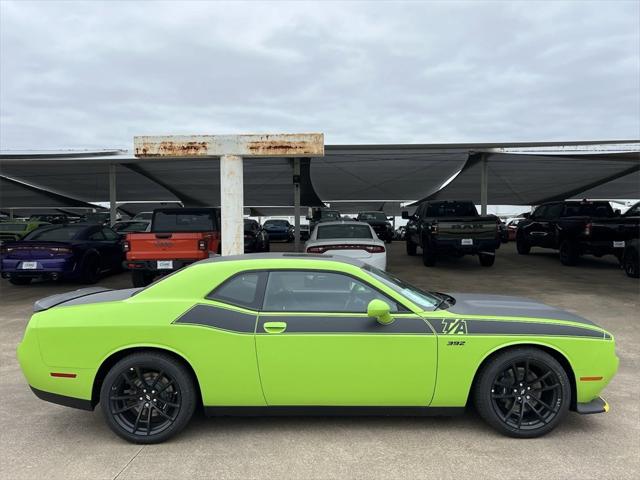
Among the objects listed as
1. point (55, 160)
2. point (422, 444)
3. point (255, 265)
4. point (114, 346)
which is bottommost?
point (422, 444)

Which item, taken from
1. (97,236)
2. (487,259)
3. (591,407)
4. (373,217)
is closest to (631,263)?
(487,259)

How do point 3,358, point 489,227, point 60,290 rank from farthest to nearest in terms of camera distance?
point 489,227
point 60,290
point 3,358

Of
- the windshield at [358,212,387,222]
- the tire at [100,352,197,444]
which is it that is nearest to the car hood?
the tire at [100,352,197,444]

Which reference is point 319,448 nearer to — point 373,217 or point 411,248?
point 411,248

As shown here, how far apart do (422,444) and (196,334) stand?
1.80m

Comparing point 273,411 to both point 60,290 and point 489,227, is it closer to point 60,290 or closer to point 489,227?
point 60,290

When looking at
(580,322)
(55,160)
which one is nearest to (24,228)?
(55,160)

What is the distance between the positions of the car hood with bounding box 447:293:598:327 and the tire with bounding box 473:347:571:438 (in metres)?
0.30

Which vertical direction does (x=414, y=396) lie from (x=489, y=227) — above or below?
below

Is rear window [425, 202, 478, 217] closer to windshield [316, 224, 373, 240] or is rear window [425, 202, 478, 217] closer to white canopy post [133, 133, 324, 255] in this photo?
windshield [316, 224, 373, 240]

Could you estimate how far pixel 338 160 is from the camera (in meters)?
18.5

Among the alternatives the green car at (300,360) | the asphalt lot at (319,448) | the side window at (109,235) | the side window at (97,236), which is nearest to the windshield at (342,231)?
the side window at (97,236)

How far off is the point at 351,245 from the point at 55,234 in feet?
22.2

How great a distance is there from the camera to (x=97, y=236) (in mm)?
11172
